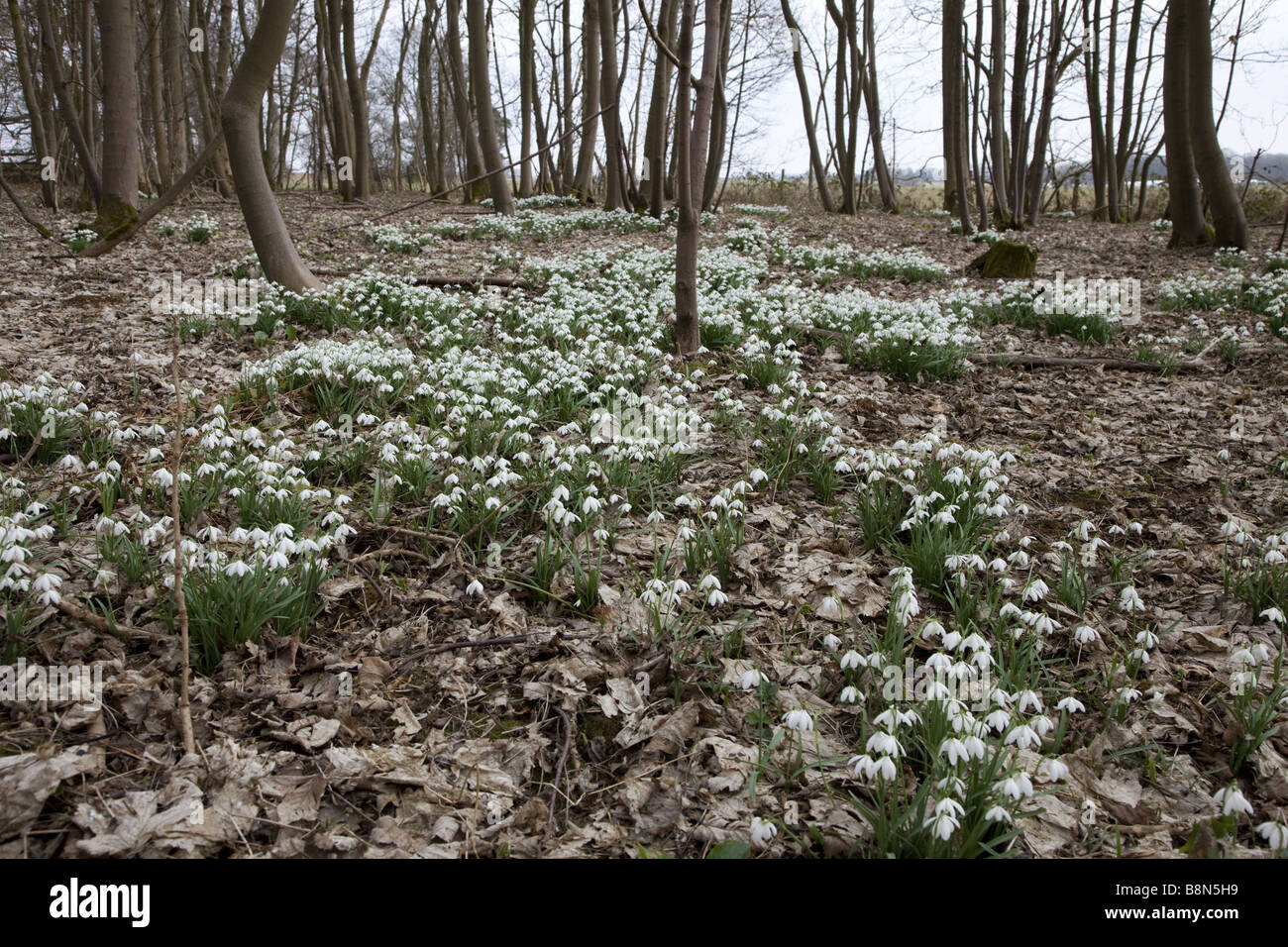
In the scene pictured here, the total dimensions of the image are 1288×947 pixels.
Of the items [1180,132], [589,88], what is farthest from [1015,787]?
[589,88]

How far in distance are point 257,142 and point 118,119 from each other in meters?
4.17

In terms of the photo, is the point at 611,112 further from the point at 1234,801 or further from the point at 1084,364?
the point at 1234,801

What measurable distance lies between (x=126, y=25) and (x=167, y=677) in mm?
9869

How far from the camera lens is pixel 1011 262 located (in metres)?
9.55

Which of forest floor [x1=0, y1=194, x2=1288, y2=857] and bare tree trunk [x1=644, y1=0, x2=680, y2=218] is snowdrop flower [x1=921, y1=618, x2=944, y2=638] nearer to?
forest floor [x1=0, y1=194, x2=1288, y2=857]

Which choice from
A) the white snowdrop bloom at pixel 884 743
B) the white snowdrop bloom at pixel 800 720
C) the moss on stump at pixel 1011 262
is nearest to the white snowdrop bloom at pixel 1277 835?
the white snowdrop bloom at pixel 884 743

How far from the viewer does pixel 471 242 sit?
1183cm

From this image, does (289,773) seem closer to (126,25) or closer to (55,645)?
(55,645)

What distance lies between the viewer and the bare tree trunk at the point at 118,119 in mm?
8844

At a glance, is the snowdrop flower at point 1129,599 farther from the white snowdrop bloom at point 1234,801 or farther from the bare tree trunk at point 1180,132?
the bare tree trunk at point 1180,132

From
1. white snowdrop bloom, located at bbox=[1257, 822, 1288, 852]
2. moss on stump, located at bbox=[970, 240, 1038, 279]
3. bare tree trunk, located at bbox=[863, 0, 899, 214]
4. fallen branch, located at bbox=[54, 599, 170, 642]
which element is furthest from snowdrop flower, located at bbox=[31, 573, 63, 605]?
bare tree trunk, located at bbox=[863, 0, 899, 214]

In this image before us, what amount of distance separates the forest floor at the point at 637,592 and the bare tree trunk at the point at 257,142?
792 mm
